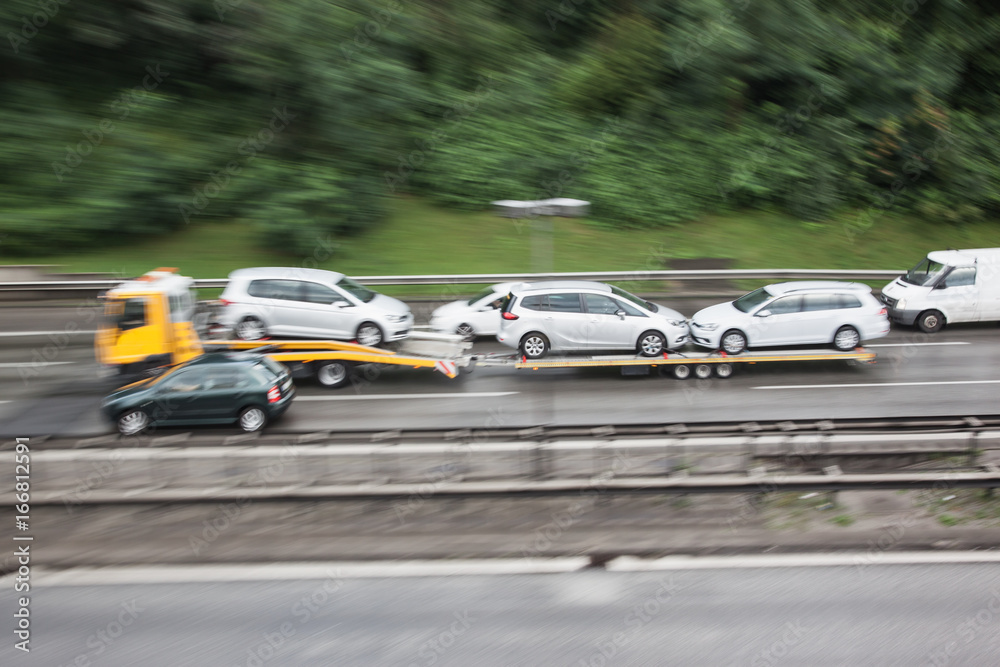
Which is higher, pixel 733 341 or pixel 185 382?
pixel 733 341

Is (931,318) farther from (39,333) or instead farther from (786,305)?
(39,333)

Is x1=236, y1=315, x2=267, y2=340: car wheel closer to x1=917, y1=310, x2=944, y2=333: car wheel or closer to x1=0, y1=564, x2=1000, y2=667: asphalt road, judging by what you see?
x1=0, y1=564, x2=1000, y2=667: asphalt road

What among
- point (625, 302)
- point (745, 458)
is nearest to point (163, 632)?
point (745, 458)

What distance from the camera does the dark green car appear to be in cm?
1138

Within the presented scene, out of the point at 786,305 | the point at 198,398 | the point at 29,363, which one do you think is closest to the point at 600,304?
the point at 786,305

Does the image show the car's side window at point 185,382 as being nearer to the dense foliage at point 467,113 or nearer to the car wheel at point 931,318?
the dense foliage at point 467,113

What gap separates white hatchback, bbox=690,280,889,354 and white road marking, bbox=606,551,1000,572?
6.42 meters

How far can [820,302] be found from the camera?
14320 millimetres

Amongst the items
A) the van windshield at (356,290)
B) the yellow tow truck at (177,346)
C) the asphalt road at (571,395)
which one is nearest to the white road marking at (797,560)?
the asphalt road at (571,395)

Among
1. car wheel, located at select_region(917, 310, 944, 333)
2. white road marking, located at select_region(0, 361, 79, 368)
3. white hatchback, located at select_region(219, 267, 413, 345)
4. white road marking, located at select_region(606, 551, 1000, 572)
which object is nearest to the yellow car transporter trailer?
white hatchback, located at select_region(219, 267, 413, 345)

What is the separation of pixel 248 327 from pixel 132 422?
125 inches

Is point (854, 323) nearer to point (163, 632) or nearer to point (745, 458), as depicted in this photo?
point (745, 458)

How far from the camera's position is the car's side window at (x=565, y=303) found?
14242 mm

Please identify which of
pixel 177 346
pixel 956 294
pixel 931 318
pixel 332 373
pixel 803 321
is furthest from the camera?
pixel 931 318
